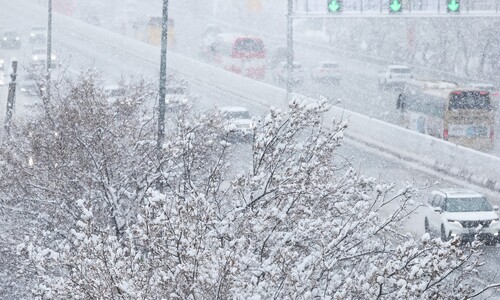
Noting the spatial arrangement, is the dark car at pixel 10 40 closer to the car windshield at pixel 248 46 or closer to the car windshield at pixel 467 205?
the car windshield at pixel 248 46

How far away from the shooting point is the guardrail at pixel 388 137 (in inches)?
1068

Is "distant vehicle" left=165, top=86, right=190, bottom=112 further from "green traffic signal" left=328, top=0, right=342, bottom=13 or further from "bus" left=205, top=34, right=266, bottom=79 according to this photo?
"bus" left=205, top=34, right=266, bottom=79

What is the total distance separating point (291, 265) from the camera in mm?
8859

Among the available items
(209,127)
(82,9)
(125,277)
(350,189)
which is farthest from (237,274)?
(82,9)

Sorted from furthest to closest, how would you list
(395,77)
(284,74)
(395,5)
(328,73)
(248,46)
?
(328,73) < (248,46) < (284,74) < (395,77) < (395,5)

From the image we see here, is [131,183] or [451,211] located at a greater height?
[131,183]

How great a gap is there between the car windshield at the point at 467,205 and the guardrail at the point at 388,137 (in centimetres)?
392

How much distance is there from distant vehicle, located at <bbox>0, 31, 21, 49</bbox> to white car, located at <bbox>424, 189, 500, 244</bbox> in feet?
140

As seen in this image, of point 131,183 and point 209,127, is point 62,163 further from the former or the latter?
point 209,127

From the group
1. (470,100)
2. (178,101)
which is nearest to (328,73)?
(470,100)

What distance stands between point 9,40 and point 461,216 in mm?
43841

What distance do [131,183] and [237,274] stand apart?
22.1ft

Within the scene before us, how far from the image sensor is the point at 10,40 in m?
59.8

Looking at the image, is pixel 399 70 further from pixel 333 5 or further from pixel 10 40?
pixel 10 40
